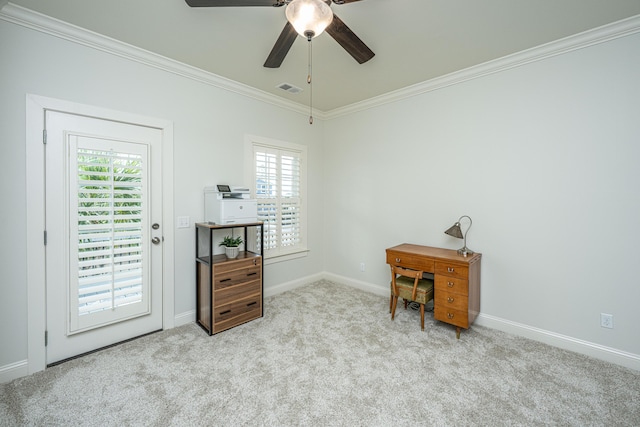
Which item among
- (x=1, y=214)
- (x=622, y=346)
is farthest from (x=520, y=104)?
(x=1, y=214)

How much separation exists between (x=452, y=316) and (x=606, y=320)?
1180 millimetres

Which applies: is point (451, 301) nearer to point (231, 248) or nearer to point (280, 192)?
point (231, 248)

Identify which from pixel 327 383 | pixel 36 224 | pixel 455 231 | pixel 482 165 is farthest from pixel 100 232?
pixel 482 165

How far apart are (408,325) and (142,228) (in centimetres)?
284

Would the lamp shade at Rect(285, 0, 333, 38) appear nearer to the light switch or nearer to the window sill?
the light switch

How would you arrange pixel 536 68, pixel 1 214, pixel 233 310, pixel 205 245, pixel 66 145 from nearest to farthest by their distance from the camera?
pixel 1 214, pixel 66 145, pixel 536 68, pixel 233 310, pixel 205 245

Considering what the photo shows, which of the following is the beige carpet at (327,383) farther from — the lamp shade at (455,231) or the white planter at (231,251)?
the lamp shade at (455,231)

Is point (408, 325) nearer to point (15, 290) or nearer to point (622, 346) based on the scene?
point (622, 346)

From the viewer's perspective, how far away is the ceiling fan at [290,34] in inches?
59.4

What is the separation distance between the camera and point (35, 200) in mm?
2098

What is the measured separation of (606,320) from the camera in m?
2.30

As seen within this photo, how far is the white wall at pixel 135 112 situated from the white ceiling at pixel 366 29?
0.83 ft

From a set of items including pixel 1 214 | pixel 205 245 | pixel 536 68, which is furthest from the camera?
pixel 205 245

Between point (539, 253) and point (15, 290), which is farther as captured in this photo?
point (539, 253)
